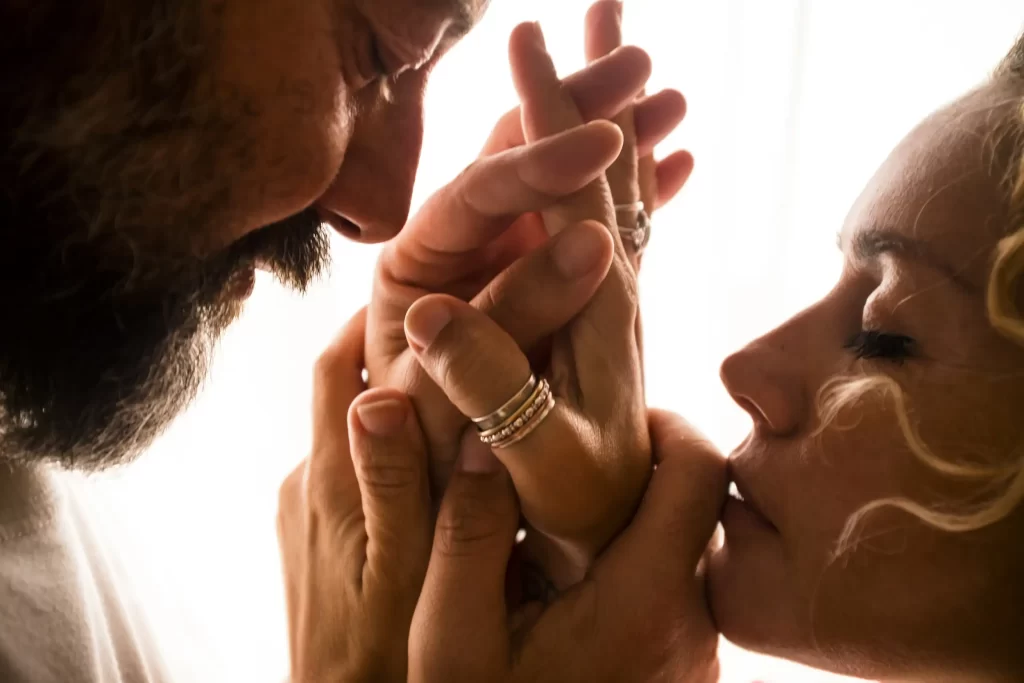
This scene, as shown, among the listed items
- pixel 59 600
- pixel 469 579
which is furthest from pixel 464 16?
pixel 59 600

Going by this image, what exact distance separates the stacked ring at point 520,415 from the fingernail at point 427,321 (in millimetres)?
72

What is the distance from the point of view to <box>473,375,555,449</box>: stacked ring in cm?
52

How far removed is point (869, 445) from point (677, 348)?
2.55 ft

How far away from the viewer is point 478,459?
0.59 meters

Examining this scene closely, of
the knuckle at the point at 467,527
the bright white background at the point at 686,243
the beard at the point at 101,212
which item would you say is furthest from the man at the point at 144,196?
the bright white background at the point at 686,243

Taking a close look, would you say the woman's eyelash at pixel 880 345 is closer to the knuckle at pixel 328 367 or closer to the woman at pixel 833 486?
the woman at pixel 833 486

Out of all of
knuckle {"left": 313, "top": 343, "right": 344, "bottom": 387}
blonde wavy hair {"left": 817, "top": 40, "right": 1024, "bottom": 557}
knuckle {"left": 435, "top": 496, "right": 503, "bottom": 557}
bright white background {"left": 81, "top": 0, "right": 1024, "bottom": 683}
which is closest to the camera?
blonde wavy hair {"left": 817, "top": 40, "right": 1024, "bottom": 557}

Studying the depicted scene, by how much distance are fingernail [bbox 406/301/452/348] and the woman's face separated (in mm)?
271

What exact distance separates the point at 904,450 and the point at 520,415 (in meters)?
0.27

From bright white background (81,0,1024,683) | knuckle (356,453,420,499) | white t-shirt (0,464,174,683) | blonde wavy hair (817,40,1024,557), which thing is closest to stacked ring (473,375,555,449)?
knuckle (356,453,420,499)

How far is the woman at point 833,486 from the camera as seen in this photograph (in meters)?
0.48

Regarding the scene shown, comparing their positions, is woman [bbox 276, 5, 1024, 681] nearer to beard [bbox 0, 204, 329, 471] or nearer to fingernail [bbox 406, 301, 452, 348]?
fingernail [bbox 406, 301, 452, 348]

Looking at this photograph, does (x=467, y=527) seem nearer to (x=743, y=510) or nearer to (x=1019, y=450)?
(x=743, y=510)

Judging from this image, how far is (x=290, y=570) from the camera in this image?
0.82 metres
